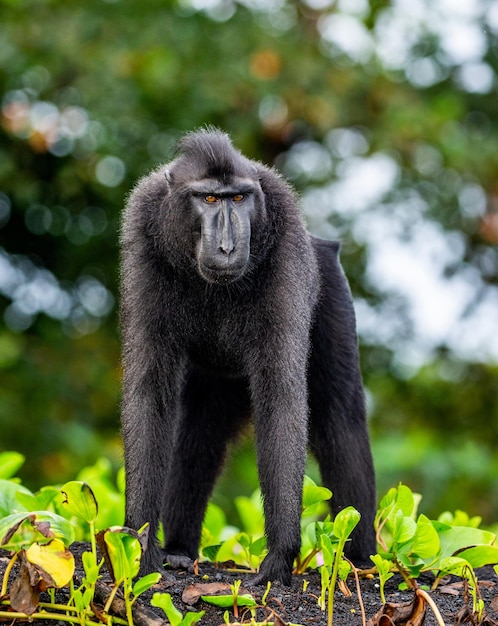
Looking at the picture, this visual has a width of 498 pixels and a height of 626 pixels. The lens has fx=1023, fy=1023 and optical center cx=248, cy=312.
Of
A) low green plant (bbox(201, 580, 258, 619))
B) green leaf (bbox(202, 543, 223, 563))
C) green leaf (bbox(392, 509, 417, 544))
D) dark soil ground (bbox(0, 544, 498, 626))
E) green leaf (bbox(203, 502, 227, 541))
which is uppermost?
green leaf (bbox(392, 509, 417, 544))

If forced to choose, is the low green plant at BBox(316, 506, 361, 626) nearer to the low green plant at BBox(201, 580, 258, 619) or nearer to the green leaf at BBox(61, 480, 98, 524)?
the low green plant at BBox(201, 580, 258, 619)

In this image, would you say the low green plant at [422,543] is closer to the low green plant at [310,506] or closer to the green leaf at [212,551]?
the low green plant at [310,506]

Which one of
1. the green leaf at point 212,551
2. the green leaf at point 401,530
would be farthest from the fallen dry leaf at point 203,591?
the green leaf at point 212,551

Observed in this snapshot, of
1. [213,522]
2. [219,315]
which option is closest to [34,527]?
[219,315]

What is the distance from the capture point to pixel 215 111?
9.89 m

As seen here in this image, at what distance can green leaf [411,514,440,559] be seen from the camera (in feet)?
13.5

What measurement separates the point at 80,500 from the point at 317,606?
1.06 metres

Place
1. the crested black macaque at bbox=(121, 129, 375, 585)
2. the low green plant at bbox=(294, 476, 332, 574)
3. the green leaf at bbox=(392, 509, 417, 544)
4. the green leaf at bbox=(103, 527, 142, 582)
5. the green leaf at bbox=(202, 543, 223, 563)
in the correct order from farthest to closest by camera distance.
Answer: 1. the green leaf at bbox=(202, 543, 223, 563)
2. the crested black macaque at bbox=(121, 129, 375, 585)
3. the low green plant at bbox=(294, 476, 332, 574)
4. the green leaf at bbox=(392, 509, 417, 544)
5. the green leaf at bbox=(103, 527, 142, 582)

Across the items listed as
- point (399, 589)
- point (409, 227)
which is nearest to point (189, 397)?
point (399, 589)

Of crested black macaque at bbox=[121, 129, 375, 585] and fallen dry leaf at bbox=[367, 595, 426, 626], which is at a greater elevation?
crested black macaque at bbox=[121, 129, 375, 585]

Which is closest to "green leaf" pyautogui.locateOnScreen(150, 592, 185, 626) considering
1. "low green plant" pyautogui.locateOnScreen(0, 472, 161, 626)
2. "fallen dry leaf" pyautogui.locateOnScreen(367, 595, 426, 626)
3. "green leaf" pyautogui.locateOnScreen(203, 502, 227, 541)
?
"low green plant" pyautogui.locateOnScreen(0, 472, 161, 626)

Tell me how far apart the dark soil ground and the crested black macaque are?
0.25m

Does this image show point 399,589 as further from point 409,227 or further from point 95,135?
point 409,227

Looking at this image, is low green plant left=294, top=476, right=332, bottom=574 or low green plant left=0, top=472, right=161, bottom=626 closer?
low green plant left=0, top=472, right=161, bottom=626
